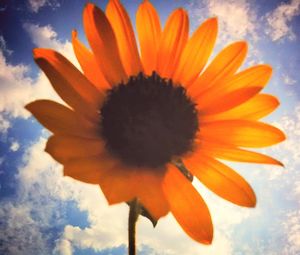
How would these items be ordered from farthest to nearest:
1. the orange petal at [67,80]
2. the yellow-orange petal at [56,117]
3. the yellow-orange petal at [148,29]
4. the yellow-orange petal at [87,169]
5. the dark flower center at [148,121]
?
the yellow-orange petal at [148,29]
the dark flower center at [148,121]
the orange petal at [67,80]
the yellow-orange petal at [56,117]
the yellow-orange petal at [87,169]

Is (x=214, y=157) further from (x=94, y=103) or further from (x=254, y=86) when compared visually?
(x=94, y=103)

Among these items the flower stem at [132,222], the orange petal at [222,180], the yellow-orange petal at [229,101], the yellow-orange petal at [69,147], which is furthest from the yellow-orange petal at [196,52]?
the flower stem at [132,222]

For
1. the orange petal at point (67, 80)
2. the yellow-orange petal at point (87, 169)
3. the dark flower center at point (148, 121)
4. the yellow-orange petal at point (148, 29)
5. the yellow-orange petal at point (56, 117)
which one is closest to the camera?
the yellow-orange petal at point (87, 169)

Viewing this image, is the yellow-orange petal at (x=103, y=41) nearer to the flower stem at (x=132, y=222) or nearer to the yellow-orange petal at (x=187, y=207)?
the yellow-orange petal at (x=187, y=207)

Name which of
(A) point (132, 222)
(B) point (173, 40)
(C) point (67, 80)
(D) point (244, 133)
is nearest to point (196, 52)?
(B) point (173, 40)

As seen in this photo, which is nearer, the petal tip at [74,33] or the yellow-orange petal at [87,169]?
the yellow-orange petal at [87,169]

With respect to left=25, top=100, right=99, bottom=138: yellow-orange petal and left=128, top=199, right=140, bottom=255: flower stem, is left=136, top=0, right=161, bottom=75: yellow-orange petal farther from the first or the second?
left=128, top=199, right=140, bottom=255: flower stem
